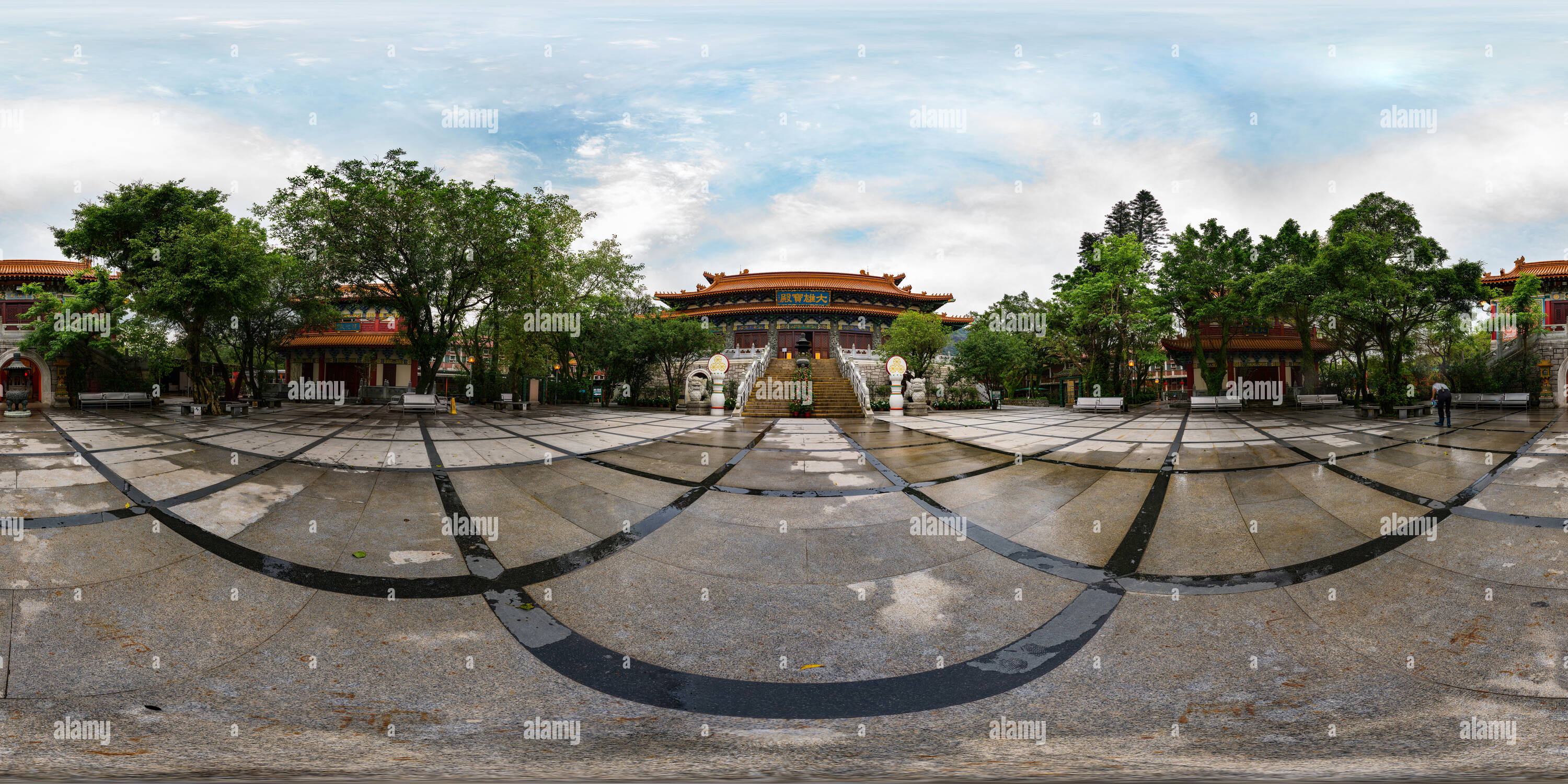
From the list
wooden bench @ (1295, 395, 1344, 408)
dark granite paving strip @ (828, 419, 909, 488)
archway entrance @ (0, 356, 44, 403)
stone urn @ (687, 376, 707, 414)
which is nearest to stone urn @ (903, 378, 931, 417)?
stone urn @ (687, 376, 707, 414)

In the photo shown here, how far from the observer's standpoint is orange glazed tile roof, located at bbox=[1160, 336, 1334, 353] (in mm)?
25172

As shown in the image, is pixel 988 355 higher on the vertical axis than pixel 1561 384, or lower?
higher

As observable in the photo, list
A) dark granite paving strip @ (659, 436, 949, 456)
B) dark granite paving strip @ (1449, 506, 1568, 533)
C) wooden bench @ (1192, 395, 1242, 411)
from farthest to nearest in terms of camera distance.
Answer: wooden bench @ (1192, 395, 1242, 411) < dark granite paving strip @ (659, 436, 949, 456) < dark granite paving strip @ (1449, 506, 1568, 533)

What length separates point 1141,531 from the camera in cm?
494

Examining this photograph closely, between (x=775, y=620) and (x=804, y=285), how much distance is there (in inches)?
1235

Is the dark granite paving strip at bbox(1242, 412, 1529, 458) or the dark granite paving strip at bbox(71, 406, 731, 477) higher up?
the dark granite paving strip at bbox(1242, 412, 1529, 458)

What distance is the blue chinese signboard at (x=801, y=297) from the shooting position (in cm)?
3394

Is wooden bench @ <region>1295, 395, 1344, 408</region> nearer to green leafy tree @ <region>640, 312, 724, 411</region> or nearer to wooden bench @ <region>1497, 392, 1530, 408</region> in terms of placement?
wooden bench @ <region>1497, 392, 1530, 408</region>

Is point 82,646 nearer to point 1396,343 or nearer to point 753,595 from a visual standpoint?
point 753,595

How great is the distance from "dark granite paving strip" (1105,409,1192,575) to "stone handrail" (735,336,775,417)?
10.8 metres

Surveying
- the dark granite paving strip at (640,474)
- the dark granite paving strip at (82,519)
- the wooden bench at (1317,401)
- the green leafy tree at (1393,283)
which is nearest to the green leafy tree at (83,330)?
the dark granite paving strip at (82,519)

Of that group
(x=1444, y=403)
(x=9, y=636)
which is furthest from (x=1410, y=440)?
(x=9, y=636)

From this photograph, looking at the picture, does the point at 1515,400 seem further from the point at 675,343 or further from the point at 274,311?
the point at 274,311

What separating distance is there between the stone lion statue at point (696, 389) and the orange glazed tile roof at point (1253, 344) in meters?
20.4
